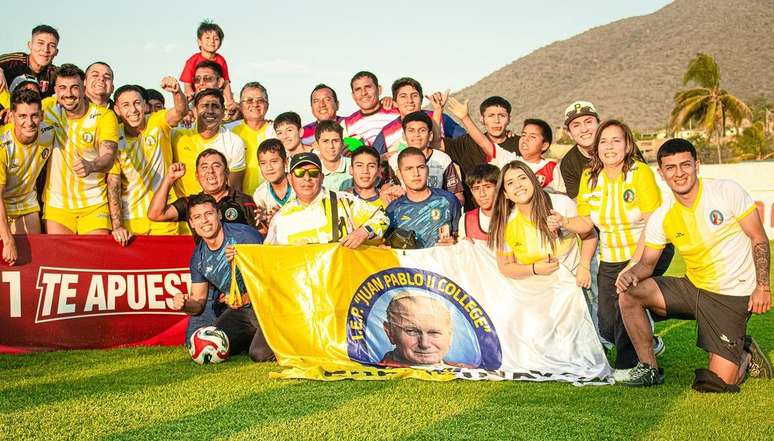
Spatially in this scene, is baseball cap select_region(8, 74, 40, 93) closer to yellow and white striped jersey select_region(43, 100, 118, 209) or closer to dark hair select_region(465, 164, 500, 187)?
yellow and white striped jersey select_region(43, 100, 118, 209)

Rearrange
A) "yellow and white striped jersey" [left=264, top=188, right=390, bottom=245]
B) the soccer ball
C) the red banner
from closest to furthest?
the soccer ball
"yellow and white striped jersey" [left=264, top=188, right=390, bottom=245]
the red banner

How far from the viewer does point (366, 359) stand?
6.71 metres

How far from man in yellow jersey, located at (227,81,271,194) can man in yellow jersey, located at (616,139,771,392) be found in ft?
14.6

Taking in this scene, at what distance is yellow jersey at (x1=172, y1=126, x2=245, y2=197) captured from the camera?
8531mm

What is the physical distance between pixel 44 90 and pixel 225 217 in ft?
8.72

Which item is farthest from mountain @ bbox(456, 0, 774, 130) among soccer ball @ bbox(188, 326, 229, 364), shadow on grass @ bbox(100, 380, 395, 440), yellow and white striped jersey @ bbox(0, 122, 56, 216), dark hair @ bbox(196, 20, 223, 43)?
shadow on grass @ bbox(100, 380, 395, 440)

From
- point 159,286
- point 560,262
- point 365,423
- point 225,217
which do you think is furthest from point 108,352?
point 560,262

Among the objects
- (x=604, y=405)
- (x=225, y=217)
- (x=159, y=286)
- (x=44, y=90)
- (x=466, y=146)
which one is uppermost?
(x=44, y=90)

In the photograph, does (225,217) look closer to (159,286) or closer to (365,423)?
(159,286)

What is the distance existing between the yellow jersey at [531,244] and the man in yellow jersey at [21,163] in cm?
434

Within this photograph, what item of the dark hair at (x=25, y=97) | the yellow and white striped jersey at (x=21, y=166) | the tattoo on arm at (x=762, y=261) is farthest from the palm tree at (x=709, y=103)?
the dark hair at (x=25, y=97)

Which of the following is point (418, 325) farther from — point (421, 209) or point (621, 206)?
point (621, 206)

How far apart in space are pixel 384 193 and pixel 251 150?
2011 mm

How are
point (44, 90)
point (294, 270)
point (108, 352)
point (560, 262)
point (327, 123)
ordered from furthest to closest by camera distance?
point (44, 90) < point (327, 123) < point (108, 352) < point (294, 270) < point (560, 262)
